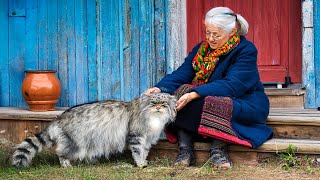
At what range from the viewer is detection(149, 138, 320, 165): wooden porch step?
528 cm

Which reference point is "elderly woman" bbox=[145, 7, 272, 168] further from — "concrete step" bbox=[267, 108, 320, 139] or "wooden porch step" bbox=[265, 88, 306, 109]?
"wooden porch step" bbox=[265, 88, 306, 109]

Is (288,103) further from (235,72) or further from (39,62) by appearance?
(39,62)

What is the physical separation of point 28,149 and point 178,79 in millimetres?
1468

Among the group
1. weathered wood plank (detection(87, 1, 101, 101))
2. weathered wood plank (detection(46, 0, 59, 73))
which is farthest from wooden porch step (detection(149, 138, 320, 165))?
weathered wood plank (detection(46, 0, 59, 73))

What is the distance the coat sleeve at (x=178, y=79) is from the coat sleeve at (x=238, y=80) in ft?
1.54

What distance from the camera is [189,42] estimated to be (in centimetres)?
750

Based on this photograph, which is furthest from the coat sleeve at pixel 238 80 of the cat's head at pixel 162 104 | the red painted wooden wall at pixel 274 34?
the red painted wooden wall at pixel 274 34

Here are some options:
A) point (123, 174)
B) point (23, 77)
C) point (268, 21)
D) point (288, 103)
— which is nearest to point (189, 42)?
point (268, 21)

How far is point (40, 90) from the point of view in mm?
6871

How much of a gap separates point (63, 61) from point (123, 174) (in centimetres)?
260

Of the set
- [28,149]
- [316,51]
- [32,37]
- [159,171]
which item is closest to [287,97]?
[316,51]

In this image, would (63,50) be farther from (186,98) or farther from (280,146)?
(280,146)

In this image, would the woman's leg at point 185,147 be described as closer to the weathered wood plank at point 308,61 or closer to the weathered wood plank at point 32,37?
the weathered wood plank at point 308,61

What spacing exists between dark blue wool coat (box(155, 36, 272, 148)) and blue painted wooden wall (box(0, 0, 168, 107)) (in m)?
1.68
